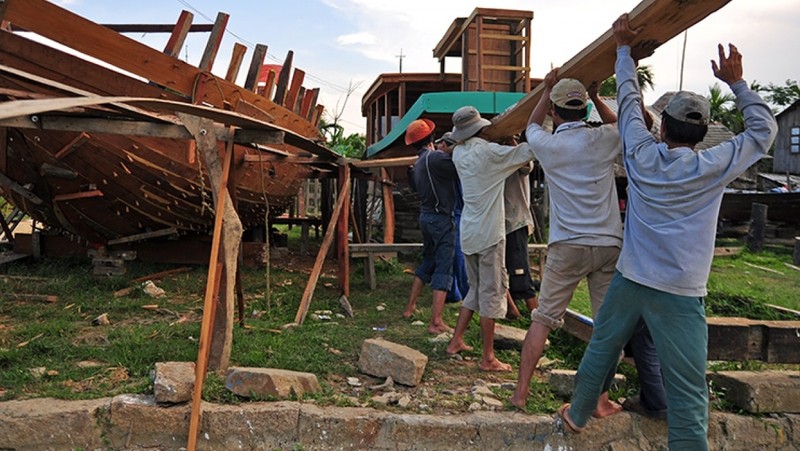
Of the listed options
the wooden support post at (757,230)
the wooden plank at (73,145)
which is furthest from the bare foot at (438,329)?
the wooden support post at (757,230)

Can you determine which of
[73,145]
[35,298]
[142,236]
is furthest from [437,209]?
[142,236]

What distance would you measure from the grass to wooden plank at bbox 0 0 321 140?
223cm

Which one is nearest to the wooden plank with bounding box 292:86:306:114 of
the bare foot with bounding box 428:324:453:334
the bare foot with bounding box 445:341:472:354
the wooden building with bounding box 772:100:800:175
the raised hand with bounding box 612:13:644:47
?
the bare foot with bounding box 428:324:453:334

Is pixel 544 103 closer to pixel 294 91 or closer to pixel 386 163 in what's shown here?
pixel 386 163

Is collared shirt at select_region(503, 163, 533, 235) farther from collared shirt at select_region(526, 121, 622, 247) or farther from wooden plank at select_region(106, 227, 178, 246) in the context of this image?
wooden plank at select_region(106, 227, 178, 246)

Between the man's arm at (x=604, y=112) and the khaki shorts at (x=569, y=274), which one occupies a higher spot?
the man's arm at (x=604, y=112)

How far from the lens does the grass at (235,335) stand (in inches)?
139

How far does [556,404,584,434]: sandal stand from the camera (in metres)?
3.05

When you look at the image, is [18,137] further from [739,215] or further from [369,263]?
[739,215]

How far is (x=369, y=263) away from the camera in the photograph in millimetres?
7039

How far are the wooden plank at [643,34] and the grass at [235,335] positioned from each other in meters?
1.92

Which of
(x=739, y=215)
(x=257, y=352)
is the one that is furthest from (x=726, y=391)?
(x=739, y=215)

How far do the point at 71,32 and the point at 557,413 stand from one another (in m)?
5.19

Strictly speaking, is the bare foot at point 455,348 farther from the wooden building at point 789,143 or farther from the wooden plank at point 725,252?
the wooden building at point 789,143
